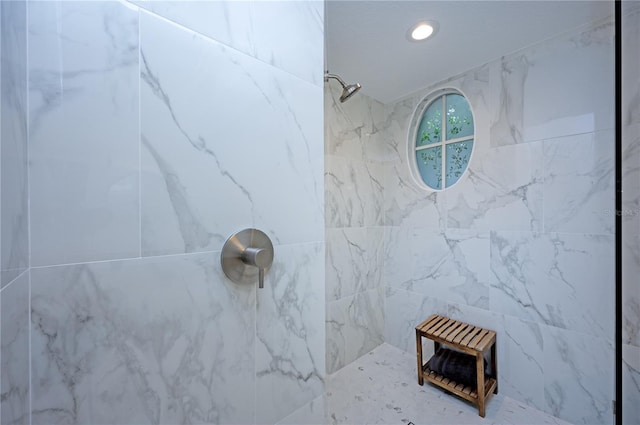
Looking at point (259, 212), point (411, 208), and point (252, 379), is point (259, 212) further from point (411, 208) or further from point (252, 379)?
point (411, 208)

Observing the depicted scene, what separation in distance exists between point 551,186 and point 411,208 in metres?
0.84

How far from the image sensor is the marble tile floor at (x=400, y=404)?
1433 millimetres

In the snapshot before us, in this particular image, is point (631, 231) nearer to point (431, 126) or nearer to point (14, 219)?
point (14, 219)

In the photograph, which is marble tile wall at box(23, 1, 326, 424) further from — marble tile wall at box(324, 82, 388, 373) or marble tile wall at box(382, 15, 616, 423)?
marble tile wall at box(382, 15, 616, 423)

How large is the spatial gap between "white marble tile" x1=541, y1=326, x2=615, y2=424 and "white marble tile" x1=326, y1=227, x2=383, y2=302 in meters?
1.08

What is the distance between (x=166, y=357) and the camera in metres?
0.50

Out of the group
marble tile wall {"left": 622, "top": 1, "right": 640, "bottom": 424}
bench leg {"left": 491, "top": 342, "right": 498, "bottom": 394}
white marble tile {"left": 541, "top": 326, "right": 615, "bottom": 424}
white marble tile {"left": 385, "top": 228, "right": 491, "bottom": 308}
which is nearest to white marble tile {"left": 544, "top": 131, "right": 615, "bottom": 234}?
white marble tile {"left": 385, "top": 228, "right": 491, "bottom": 308}

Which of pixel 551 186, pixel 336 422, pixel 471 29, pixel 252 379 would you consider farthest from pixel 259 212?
pixel 551 186

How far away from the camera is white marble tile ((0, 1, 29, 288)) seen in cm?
31

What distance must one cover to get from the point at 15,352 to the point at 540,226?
201 centimetres

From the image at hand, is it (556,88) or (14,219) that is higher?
(556,88)

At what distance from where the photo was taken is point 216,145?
0.56 m

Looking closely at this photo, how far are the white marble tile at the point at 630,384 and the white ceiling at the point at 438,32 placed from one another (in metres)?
1.46

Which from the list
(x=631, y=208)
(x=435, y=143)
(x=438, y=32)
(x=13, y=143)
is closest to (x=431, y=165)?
(x=435, y=143)
